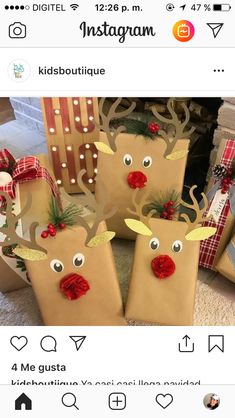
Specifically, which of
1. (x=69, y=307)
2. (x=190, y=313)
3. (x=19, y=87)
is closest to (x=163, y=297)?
(x=190, y=313)

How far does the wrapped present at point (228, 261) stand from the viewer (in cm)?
111

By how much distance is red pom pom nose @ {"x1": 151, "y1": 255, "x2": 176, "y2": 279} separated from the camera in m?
0.92

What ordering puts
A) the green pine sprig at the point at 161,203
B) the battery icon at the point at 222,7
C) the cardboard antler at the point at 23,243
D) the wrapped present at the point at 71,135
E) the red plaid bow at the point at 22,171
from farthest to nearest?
1. the wrapped present at the point at 71,135
2. the red plaid bow at the point at 22,171
3. the green pine sprig at the point at 161,203
4. the cardboard antler at the point at 23,243
5. the battery icon at the point at 222,7

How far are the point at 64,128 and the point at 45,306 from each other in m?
0.69

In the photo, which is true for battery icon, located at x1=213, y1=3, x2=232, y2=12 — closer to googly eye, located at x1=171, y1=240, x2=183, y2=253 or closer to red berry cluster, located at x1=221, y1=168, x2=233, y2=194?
googly eye, located at x1=171, y1=240, x2=183, y2=253

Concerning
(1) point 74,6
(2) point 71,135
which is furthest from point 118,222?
(1) point 74,6

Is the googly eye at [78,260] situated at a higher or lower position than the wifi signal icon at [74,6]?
lower

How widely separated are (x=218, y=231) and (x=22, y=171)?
0.60m

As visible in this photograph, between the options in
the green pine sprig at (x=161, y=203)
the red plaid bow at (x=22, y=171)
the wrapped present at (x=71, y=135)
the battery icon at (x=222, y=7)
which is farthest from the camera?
the wrapped present at (x=71, y=135)
